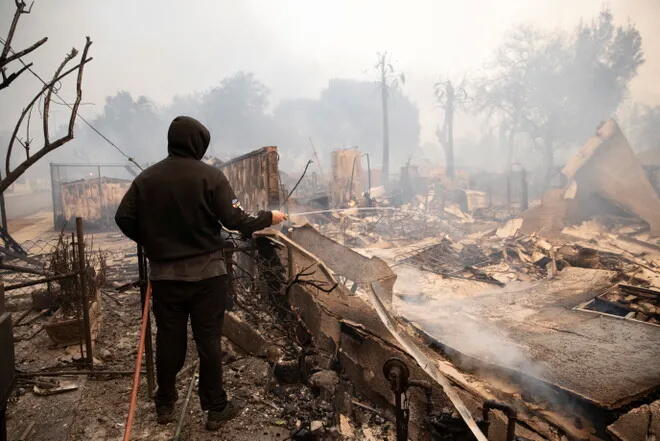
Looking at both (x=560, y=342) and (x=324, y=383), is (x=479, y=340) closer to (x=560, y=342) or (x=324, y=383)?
(x=560, y=342)

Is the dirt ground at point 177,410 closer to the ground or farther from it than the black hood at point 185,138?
closer to the ground

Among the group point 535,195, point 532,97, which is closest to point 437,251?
point 535,195

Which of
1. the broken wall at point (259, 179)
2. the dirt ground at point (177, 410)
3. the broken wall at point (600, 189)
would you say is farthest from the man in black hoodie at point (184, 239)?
the broken wall at point (600, 189)

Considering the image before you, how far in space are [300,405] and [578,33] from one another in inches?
1655

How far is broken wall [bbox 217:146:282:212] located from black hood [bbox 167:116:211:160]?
146 inches

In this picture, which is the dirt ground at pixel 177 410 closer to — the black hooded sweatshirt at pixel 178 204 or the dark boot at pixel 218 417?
the dark boot at pixel 218 417

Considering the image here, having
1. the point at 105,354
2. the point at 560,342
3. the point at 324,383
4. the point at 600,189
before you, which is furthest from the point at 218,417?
the point at 600,189

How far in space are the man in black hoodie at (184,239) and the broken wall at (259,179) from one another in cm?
375

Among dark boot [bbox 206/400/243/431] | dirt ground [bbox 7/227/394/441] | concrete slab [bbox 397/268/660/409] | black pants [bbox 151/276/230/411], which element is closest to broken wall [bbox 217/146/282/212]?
dirt ground [bbox 7/227/394/441]

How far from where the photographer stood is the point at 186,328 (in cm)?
282

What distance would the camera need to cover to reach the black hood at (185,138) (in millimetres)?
2719

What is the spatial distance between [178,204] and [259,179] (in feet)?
14.8

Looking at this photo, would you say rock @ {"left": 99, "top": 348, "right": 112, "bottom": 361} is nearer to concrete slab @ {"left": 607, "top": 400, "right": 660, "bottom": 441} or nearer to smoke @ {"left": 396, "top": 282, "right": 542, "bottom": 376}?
smoke @ {"left": 396, "top": 282, "right": 542, "bottom": 376}

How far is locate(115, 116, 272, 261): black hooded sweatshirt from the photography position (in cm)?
264
